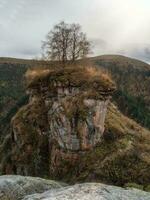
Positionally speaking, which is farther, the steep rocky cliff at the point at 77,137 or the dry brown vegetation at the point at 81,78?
the dry brown vegetation at the point at 81,78

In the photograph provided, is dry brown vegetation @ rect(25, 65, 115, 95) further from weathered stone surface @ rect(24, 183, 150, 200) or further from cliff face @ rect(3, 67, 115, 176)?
weathered stone surface @ rect(24, 183, 150, 200)

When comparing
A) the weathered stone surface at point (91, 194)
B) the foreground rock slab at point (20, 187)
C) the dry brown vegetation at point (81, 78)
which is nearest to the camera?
the weathered stone surface at point (91, 194)

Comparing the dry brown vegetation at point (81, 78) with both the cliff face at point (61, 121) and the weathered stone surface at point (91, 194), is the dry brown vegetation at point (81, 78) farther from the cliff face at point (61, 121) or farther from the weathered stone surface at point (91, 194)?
the weathered stone surface at point (91, 194)

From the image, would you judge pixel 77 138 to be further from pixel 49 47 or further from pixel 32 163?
pixel 49 47

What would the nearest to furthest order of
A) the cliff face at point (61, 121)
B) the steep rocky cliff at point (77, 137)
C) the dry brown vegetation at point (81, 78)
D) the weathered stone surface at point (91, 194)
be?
the weathered stone surface at point (91, 194) → the steep rocky cliff at point (77, 137) → the cliff face at point (61, 121) → the dry brown vegetation at point (81, 78)

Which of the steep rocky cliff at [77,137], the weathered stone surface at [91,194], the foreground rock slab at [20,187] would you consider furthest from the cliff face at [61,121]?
the weathered stone surface at [91,194]

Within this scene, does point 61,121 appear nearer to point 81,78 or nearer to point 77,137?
point 77,137

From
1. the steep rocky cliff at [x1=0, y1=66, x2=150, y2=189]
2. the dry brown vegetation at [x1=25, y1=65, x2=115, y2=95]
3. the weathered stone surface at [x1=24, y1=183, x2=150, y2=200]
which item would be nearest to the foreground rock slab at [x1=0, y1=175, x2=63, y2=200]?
the weathered stone surface at [x1=24, y1=183, x2=150, y2=200]
